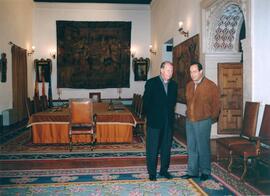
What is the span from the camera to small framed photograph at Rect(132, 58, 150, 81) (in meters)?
14.7

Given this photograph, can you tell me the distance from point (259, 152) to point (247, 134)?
29.8 inches

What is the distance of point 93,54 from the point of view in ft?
48.0

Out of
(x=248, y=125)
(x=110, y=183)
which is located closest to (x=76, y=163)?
(x=110, y=183)

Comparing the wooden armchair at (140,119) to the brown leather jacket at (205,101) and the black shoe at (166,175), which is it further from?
the brown leather jacket at (205,101)

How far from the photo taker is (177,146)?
7.12 m

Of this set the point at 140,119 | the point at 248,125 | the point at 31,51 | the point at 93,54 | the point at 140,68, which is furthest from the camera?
the point at 140,68

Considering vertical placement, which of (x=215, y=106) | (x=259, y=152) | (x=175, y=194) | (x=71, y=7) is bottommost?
(x=175, y=194)

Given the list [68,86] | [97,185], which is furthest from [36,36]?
[97,185]

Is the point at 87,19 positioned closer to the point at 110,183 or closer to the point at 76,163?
the point at 76,163

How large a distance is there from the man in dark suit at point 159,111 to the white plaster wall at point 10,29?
7062mm

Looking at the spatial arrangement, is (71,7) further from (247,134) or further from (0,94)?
(247,134)

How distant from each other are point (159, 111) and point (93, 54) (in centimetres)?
1070

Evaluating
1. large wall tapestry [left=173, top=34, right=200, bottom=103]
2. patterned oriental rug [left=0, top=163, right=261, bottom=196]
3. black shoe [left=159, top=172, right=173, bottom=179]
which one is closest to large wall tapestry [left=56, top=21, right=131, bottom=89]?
large wall tapestry [left=173, top=34, right=200, bottom=103]

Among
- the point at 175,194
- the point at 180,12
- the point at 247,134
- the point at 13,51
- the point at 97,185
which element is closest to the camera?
the point at 175,194
